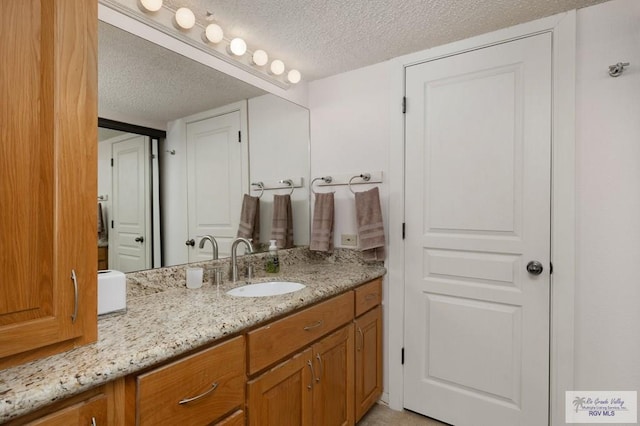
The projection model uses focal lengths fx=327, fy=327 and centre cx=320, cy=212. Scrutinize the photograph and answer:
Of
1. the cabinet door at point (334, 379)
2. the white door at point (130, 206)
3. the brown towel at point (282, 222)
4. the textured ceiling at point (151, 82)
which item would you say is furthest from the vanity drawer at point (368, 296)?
the textured ceiling at point (151, 82)

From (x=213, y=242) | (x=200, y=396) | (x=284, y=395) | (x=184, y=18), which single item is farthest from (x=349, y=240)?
(x=184, y=18)

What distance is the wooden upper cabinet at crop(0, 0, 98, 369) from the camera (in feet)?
2.45

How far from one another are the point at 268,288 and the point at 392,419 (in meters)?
1.10

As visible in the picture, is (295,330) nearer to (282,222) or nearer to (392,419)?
(282,222)

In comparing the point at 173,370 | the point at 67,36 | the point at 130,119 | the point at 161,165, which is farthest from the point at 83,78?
the point at 173,370

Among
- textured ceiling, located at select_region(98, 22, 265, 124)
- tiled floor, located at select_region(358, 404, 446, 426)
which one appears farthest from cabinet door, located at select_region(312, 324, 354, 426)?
textured ceiling, located at select_region(98, 22, 265, 124)

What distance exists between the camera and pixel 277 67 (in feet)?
6.50

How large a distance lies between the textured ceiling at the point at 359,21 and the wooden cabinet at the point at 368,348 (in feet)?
4.53

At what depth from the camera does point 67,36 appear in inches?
32.9

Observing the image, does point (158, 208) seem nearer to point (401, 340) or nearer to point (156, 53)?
point (156, 53)

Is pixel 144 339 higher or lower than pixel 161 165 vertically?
lower

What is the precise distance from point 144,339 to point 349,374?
1.13m

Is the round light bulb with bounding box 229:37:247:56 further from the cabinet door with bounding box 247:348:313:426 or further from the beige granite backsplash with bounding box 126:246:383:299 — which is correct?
the cabinet door with bounding box 247:348:313:426

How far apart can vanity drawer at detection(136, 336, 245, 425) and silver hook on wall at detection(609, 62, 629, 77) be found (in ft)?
6.38
